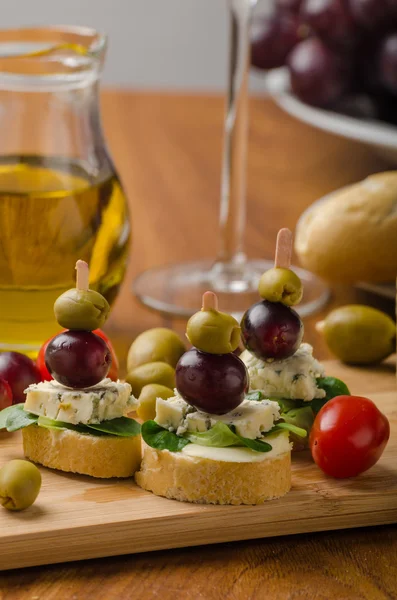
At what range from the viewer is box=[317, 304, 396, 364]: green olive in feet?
3.85

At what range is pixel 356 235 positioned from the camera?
1321 millimetres

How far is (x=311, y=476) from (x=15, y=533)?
0.27 m

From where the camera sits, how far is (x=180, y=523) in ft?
2.64

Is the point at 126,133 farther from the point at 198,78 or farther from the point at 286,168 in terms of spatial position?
the point at 198,78

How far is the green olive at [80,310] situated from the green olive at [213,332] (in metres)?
0.09

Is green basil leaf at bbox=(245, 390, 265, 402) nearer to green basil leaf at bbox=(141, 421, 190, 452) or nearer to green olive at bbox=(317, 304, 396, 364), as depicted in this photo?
green basil leaf at bbox=(141, 421, 190, 452)

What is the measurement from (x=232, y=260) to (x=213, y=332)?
627 mm

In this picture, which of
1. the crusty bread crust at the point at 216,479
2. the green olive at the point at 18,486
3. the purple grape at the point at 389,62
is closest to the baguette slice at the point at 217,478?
the crusty bread crust at the point at 216,479

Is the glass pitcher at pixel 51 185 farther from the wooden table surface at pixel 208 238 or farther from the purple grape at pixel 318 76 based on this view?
the purple grape at pixel 318 76

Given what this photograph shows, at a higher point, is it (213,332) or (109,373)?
(213,332)

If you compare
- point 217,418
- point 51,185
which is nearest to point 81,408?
point 217,418

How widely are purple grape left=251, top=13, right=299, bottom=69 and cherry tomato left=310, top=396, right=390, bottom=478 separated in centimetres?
114

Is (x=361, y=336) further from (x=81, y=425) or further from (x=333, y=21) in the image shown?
(x=333, y=21)

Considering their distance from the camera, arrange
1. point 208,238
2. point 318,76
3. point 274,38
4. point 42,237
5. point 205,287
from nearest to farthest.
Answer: point 42,237 < point 205,287 < point 208,238 < point 318,76 < point 274,38
